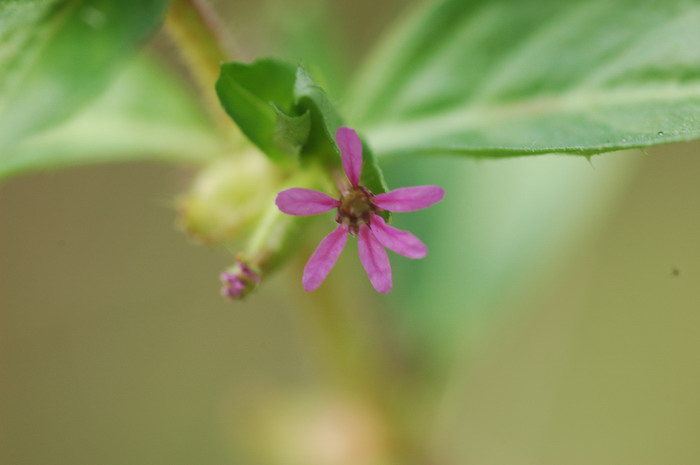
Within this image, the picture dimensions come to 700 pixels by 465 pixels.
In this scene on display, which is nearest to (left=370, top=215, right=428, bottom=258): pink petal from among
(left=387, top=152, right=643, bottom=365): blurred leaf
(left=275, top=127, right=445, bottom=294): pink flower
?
(left=275, top=127, right=445, bottom=294): pink flower

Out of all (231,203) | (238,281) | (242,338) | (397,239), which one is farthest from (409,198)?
(242,338)

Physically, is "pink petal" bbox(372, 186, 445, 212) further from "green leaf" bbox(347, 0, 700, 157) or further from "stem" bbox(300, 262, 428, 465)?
"stem" bbox(300, 262, 428, 465)

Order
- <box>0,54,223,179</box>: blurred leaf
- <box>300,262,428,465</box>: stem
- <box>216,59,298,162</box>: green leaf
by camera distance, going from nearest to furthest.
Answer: <box>216,59,298,162</box>: green leaf < <box>0,54,223,179</box>: blurred leaf < <box>300,262,428,465</box>: stem

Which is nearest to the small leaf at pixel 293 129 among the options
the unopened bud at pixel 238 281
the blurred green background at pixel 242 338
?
the unopened bud at pixel 238 281

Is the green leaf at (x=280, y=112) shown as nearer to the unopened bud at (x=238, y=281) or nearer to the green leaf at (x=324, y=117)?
the green leaf at (x=324, y=117)

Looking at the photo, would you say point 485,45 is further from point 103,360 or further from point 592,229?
point 103,360

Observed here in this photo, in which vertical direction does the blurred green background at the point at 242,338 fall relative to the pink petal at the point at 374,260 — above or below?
above

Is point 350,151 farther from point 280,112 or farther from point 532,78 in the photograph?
point 532,78
